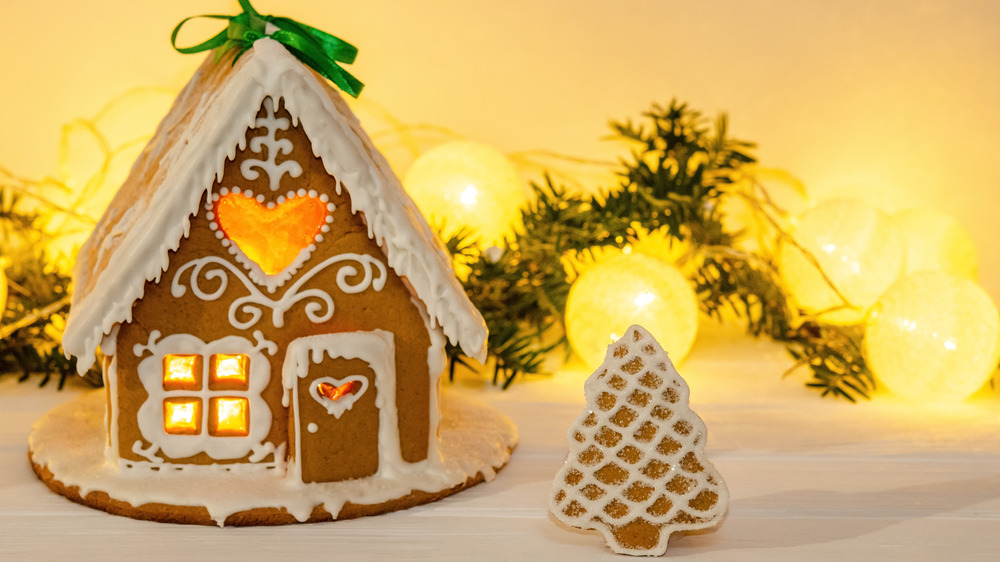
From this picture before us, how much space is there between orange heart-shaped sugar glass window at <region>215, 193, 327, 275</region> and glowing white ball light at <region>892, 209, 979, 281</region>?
1167 mm

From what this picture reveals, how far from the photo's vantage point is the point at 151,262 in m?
1.08

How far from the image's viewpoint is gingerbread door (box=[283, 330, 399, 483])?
1093mm

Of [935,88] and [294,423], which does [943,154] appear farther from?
[294,423]

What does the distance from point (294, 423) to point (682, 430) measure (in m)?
0.41

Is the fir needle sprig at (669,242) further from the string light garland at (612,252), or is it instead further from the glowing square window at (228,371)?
the glowing square window at (228,371)

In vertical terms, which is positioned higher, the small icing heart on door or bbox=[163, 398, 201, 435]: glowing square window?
the small icing heart on door

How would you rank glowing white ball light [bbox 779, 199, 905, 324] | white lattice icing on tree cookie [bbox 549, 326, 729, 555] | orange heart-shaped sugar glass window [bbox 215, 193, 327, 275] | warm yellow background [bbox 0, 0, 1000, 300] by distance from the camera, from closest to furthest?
white lattice icing on tree cookie [bbox 549, 326, 729, 555] → orange heart-shaped sugar glass window [bbox 215, 193, 327, 275] → glowing white ball light [bbox 779, 199, 905, 324] → warm yellow background [bbox 0, 0, 1000, 300]

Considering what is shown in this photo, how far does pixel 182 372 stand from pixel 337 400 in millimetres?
177

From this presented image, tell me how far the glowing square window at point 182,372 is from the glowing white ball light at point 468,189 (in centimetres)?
65

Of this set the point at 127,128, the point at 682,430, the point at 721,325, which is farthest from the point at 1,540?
the point at 721,325

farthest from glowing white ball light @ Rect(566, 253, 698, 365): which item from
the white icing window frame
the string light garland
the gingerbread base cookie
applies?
the white icing window frame

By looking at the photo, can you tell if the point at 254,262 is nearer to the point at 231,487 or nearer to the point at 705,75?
the point at 231,487

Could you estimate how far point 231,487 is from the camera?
1094 millimetres

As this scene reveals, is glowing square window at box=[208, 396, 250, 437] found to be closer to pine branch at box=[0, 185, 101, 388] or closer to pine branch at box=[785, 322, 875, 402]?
pine branch at box=[0, 185, 101, 388]
